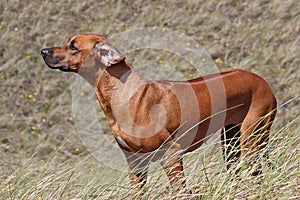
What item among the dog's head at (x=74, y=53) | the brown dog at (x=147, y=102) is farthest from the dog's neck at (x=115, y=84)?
the dog's head at (x=74, y=53)

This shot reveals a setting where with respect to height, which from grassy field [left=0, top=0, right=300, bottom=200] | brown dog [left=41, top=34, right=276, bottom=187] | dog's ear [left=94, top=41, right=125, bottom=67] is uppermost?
dog's ear [left=94, top=41, right=125, bottom=67]

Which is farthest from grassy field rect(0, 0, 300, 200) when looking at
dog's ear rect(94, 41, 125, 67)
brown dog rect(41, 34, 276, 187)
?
dog's ear rect(94, 41, 125, 67)

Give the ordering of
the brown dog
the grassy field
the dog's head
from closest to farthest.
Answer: the brown dog, the dog's head, the grassy field

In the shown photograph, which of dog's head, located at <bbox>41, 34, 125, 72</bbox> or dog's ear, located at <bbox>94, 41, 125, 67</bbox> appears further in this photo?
dog's head, located at <bbox>41, 34, 125, 72</bbox>

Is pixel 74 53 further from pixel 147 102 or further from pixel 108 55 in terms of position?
pixel 147 102

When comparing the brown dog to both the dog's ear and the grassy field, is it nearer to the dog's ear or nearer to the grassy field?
the dog's ear

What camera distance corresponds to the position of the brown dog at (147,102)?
4.18 meters

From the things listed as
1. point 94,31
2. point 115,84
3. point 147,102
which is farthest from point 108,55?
point 94,31

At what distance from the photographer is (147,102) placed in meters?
4.25

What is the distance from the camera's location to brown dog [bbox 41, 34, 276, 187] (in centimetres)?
418

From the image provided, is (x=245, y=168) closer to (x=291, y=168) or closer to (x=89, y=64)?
(x=291, y=168)

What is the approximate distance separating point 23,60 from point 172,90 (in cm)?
604

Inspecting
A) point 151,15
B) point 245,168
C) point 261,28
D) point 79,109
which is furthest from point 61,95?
point 245,168

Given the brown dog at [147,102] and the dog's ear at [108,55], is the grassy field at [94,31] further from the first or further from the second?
the dog's ear at [108,55]
